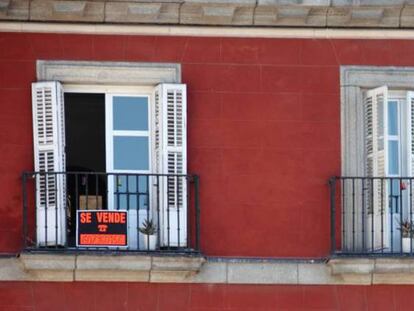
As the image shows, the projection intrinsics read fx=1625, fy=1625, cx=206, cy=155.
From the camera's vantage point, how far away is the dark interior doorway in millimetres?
18438

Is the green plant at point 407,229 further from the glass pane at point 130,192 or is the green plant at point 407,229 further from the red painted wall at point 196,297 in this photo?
the glass pane at point 130,192

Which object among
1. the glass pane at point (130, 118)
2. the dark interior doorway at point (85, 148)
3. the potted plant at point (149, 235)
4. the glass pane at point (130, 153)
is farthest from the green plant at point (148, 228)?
the glass pane at point (130, 118)

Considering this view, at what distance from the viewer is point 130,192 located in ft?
60.5

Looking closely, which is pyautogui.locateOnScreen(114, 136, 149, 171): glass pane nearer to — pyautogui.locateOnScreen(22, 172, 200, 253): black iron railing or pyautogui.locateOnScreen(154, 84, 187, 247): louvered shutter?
pyautogui.locateOnScreen(22, 172, 200, 253): black iron railing

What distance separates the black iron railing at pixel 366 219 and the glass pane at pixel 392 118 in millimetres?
620

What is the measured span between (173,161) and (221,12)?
5.87 feet

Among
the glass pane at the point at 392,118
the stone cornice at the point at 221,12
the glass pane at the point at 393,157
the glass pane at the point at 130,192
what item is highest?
the stone cornice at the point at 221,12

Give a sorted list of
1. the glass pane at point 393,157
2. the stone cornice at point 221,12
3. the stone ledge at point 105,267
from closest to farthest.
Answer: the stone ledge at point 105,267 → the stone cornice at point 221,12 → the glass pane at point 393,157

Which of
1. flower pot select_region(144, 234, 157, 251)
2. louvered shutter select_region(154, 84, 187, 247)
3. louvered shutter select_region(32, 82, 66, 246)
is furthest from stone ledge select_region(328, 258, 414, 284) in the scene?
louvered shutter select_region(32, 82, 66, 246)

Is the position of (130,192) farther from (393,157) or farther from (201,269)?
(393,157)

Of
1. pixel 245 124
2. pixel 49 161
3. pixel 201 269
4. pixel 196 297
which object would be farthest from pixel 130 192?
pixel 245 124

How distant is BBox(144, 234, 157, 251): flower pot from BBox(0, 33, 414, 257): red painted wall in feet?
1.86

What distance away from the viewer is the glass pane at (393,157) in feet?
61.8

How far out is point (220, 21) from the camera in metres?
18.6
